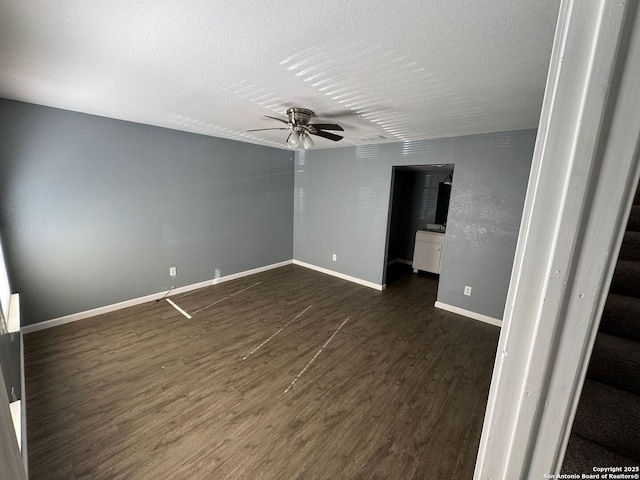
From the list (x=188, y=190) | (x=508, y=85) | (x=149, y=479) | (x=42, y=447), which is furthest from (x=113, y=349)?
(x=508, y=85)

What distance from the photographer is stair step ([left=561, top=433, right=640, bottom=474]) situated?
0.91 meters

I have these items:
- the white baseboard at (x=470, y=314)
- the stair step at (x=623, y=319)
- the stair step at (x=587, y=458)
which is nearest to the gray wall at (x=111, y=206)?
the white baseboard at (x=470, y=314)

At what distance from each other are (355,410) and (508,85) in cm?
259

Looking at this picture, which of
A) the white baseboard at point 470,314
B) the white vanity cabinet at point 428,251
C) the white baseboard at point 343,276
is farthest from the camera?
the white vanity cabinet at point 428,251

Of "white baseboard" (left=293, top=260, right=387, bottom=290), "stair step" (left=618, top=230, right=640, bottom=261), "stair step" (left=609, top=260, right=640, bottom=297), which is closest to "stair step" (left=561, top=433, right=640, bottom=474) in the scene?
"stair step" (left=609, top=260, right=640, bottom=297)

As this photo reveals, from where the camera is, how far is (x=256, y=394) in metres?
2.09

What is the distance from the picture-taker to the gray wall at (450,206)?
3.07 metres

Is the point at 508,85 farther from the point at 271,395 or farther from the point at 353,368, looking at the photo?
the point at 271,395

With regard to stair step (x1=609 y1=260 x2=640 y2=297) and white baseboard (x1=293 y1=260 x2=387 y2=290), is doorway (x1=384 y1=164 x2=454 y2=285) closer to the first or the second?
white baseboard (x1=293 y1=260 x2=387 y2=290)

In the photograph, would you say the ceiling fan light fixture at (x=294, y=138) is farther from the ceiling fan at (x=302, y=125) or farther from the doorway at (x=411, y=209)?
the doorway at (x=411, y=209)

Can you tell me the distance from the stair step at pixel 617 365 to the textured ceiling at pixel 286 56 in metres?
1.53

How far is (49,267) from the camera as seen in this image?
2.83 meters

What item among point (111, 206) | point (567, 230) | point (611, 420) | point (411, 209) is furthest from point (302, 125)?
point (411, 209)

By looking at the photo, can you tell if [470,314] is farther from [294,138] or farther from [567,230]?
[567,230]
